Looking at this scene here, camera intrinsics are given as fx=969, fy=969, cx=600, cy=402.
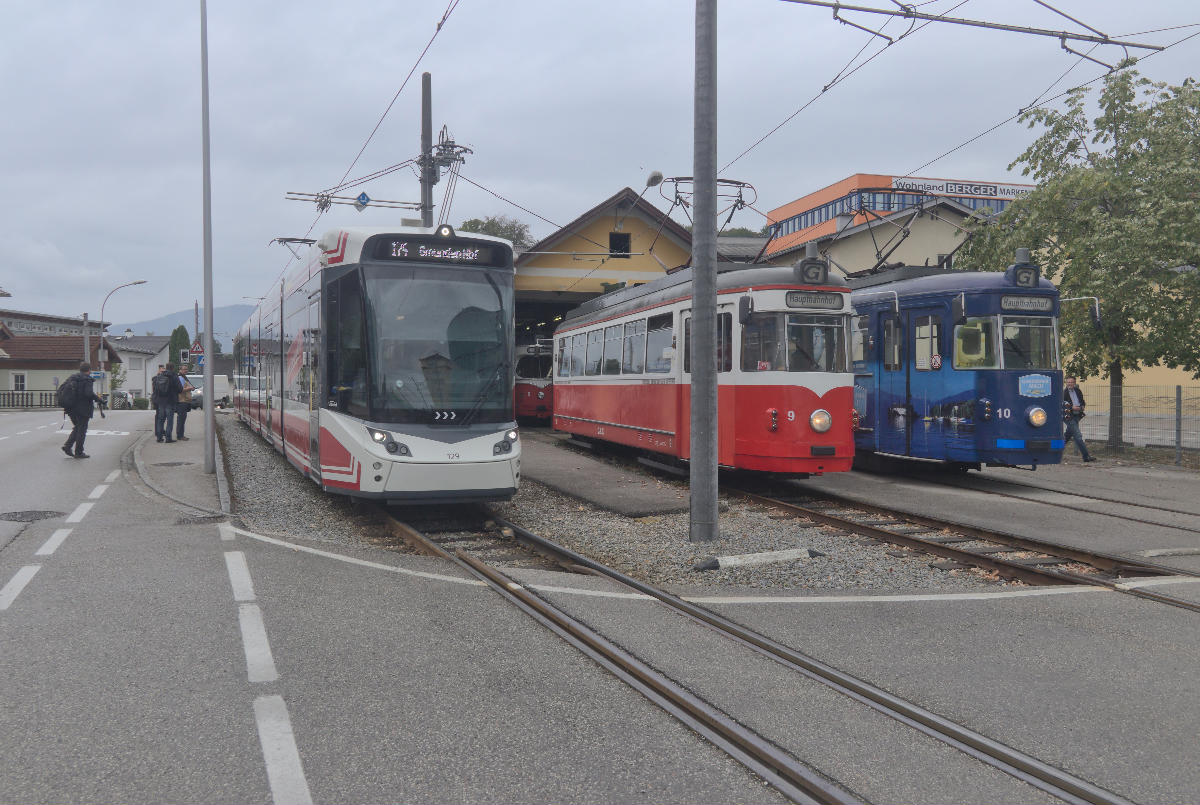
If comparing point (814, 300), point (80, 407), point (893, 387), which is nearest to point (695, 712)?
point (814, 300)

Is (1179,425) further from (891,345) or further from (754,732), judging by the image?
(754,732)

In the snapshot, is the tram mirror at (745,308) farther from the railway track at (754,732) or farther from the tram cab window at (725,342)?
the railway track at (754,732)

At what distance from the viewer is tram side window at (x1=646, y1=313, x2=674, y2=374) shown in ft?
46.4

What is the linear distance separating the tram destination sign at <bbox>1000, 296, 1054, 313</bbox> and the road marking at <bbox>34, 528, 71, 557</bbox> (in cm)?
1185

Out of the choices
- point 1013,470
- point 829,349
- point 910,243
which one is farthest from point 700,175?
point 910,243

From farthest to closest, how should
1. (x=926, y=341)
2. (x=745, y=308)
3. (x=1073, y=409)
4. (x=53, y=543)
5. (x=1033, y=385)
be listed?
(x=1073, y=409), (x=926, y=341), (x=1033, y=385), (x=745, y=308), (x=53, y=543)

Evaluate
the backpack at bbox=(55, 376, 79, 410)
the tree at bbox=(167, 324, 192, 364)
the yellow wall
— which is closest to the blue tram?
the backpack at bbox=(55, 376, 79, 410)

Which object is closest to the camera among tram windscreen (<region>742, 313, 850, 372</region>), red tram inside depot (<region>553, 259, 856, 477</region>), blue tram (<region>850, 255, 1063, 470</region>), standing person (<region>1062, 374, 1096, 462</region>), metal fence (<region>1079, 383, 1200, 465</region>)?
red tram inside depot (<region>553, 259, 856, 477</region>)

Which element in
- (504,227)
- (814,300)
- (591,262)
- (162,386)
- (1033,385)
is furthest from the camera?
(504,227)

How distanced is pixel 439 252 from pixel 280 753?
679 centimetres

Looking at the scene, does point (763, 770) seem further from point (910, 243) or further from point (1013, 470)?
point (910, 243)

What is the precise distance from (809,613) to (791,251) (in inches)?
1438

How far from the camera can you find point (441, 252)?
10.1 metres

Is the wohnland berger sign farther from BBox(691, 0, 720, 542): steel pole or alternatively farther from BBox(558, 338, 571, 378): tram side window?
BBox(691, 0, 720, 542): steel pole
